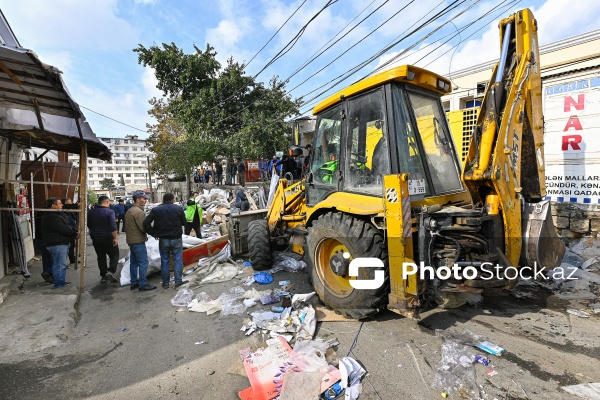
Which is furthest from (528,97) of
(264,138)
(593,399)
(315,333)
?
(264,138)

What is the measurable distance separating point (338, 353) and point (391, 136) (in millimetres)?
2218

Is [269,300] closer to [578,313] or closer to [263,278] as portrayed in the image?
[263,278]

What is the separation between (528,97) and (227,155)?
16.0 metres

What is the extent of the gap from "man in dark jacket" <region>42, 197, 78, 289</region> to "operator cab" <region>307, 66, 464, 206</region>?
435 cm

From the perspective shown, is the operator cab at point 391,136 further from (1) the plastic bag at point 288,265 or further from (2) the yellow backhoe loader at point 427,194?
(1) the plastic bag at point 288,265

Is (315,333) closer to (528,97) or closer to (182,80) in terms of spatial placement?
(528,97)

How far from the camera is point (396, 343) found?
9.95ft

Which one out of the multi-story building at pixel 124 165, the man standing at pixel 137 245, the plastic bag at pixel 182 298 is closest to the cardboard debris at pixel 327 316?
the plastic bag at pixel 182 298

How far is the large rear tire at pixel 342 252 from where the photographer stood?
3.15 m

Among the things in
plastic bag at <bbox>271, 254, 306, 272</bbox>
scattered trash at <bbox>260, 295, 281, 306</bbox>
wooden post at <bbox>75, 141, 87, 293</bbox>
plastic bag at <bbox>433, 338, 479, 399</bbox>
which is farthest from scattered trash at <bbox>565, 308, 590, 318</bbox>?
wooden post at <bbox>75, 141, 87, 293</bbox>

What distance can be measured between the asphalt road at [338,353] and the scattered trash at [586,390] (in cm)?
7

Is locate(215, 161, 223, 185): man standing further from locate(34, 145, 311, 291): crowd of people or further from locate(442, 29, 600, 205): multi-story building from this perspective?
locate(442, 29, 600, 205): multi-story building

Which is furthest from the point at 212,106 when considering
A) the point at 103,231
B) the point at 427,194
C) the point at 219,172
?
the point at 427,194

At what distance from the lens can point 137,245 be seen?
16.8ft
